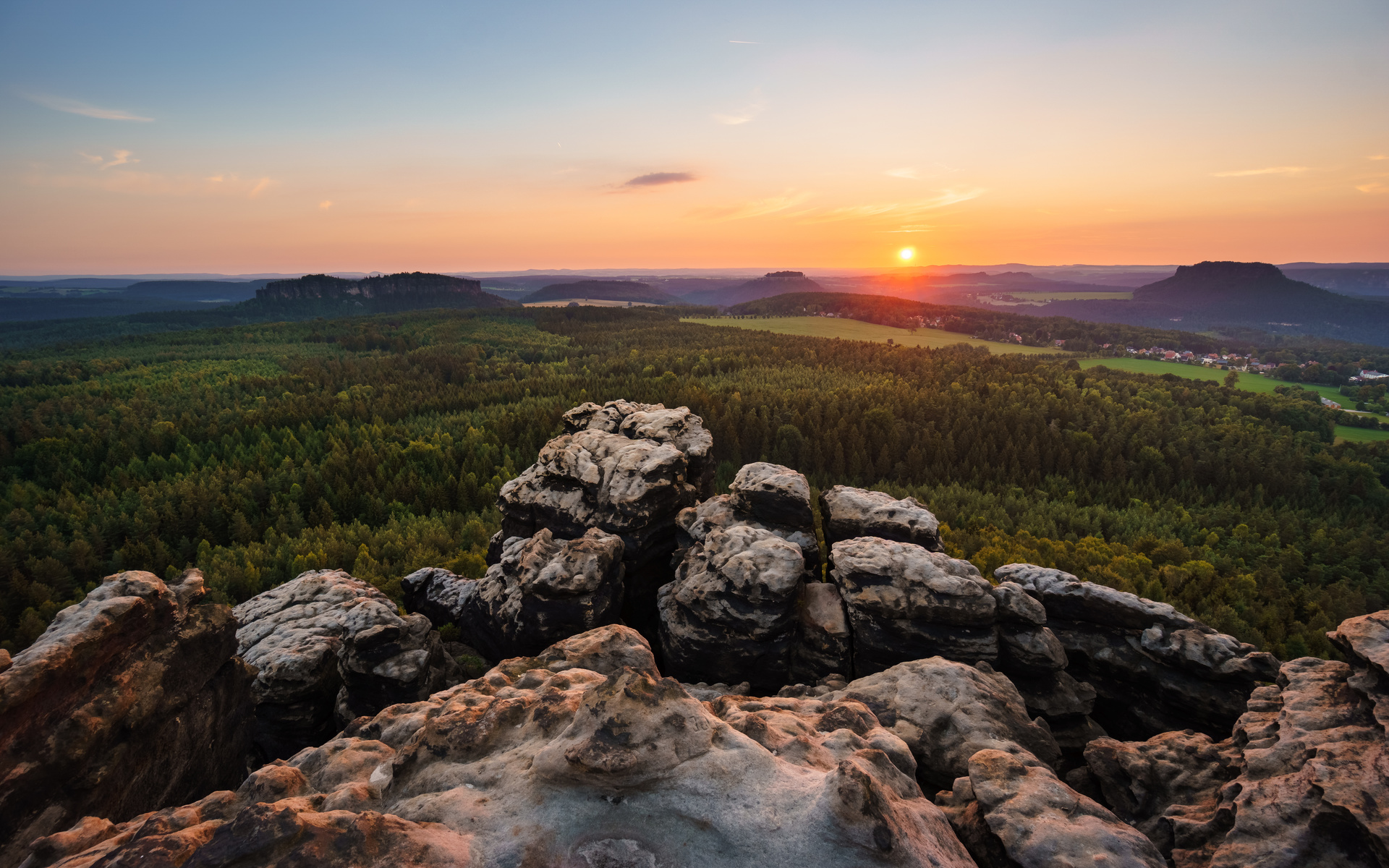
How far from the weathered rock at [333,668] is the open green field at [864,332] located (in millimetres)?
103243

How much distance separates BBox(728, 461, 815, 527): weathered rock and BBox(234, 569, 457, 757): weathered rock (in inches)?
364

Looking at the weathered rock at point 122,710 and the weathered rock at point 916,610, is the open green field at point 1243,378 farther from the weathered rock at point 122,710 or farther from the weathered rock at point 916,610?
the weathered rock at point 122,710

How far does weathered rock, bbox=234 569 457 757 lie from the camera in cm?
1258

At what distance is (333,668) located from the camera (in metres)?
13.5

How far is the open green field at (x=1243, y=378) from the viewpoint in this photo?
5512 centimetres

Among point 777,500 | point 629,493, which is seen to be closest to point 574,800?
point 777,500

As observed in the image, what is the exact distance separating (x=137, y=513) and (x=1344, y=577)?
55.3m

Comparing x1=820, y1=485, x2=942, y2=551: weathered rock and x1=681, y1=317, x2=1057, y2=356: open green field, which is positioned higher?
x1=681, y1=317, x2=1057, y2=356: open green field

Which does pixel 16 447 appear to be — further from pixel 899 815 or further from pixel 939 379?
pixel 939 379

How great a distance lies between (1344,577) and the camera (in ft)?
74.9

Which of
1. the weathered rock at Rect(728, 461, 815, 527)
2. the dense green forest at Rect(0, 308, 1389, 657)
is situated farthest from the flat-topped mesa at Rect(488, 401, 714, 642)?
the dense green forest at Rect(0, 308, 1389, 657)

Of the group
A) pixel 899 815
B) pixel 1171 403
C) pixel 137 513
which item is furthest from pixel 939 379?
pixel 137 513

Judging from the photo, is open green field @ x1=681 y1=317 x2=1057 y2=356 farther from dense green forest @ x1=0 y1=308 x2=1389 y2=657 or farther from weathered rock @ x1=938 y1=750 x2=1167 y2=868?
weathered rock @ x1=938 y1=750 x2=1167 y2=868

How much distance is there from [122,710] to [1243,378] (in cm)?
13220
